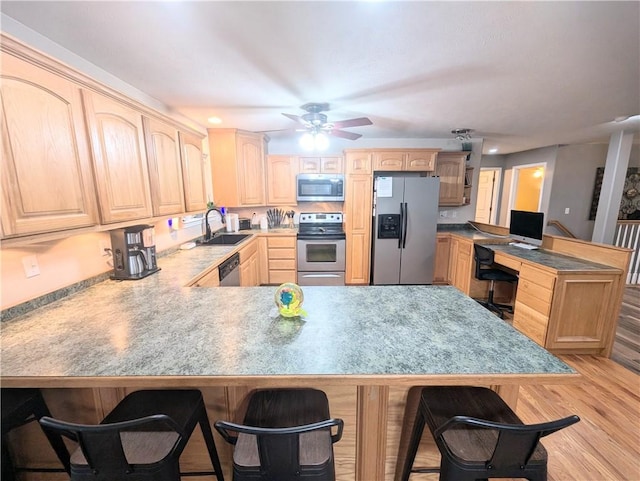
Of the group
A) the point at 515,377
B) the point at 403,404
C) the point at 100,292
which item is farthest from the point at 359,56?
the point at 100,292

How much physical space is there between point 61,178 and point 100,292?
79 cm

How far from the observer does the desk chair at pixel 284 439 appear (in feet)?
2.44

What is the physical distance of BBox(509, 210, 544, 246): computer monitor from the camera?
2885 mm

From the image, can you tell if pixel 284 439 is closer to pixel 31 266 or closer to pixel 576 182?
pixel 31 266

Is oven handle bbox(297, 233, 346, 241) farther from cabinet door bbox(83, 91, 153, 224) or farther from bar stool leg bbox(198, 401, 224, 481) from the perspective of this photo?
bar stool leg bbox(198, 401, 224, 481)

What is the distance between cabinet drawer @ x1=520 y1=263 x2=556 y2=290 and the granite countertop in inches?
53.7

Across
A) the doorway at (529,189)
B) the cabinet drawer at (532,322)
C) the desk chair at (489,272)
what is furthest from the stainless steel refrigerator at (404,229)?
the doorway at (529,189)

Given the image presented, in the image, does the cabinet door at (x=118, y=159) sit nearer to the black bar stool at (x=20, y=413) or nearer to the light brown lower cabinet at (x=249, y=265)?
the black bar stool at (x=20, y=413)

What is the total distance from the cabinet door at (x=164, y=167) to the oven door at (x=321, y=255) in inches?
76.8

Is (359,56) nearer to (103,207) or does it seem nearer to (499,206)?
(103,207)

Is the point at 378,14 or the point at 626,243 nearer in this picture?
the point at 378,14

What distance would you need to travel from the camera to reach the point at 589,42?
5.03 feet

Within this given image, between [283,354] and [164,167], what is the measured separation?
1703 mm

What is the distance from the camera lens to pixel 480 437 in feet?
3.03
